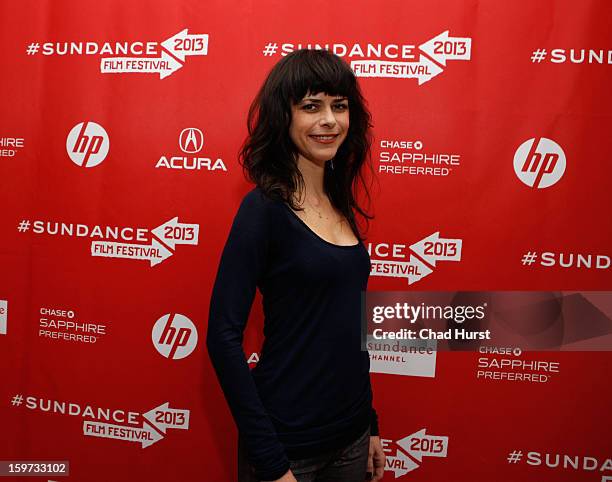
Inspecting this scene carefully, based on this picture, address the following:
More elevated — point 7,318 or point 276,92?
point 276,92

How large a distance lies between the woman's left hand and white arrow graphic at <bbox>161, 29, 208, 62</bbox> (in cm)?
143

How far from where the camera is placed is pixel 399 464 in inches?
70.5

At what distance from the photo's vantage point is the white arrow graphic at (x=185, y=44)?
1752 mm

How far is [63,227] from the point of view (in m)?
1.85

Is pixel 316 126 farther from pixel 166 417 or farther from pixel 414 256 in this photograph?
pixel 166 417

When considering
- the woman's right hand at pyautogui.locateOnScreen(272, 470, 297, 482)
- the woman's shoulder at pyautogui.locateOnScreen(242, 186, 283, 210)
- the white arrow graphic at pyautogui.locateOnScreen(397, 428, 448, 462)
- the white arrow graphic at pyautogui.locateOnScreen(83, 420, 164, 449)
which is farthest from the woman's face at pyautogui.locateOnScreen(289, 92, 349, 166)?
the white arrow graphic at pyautogui.locateOnScreen(83, 420, 164, 449)

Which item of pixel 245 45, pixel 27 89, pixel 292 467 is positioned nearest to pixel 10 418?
pixel 27 89

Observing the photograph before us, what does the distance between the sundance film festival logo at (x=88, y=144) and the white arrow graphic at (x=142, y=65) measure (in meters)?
0.22

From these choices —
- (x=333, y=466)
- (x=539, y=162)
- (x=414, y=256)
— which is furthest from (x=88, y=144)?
(x=539, y=162)

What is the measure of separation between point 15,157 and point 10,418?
1049mm

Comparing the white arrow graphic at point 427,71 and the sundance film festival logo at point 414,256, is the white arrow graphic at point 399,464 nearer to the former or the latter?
the sundance film festival logo at point 414,256

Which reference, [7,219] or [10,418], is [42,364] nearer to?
[10,418]

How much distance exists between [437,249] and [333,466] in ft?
2.91

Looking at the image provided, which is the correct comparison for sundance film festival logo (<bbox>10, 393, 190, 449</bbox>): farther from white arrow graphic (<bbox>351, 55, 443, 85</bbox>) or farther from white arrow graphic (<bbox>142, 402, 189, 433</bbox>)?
white arrow graphic (<bbox>351, 55, 443, 85</bbox>)
